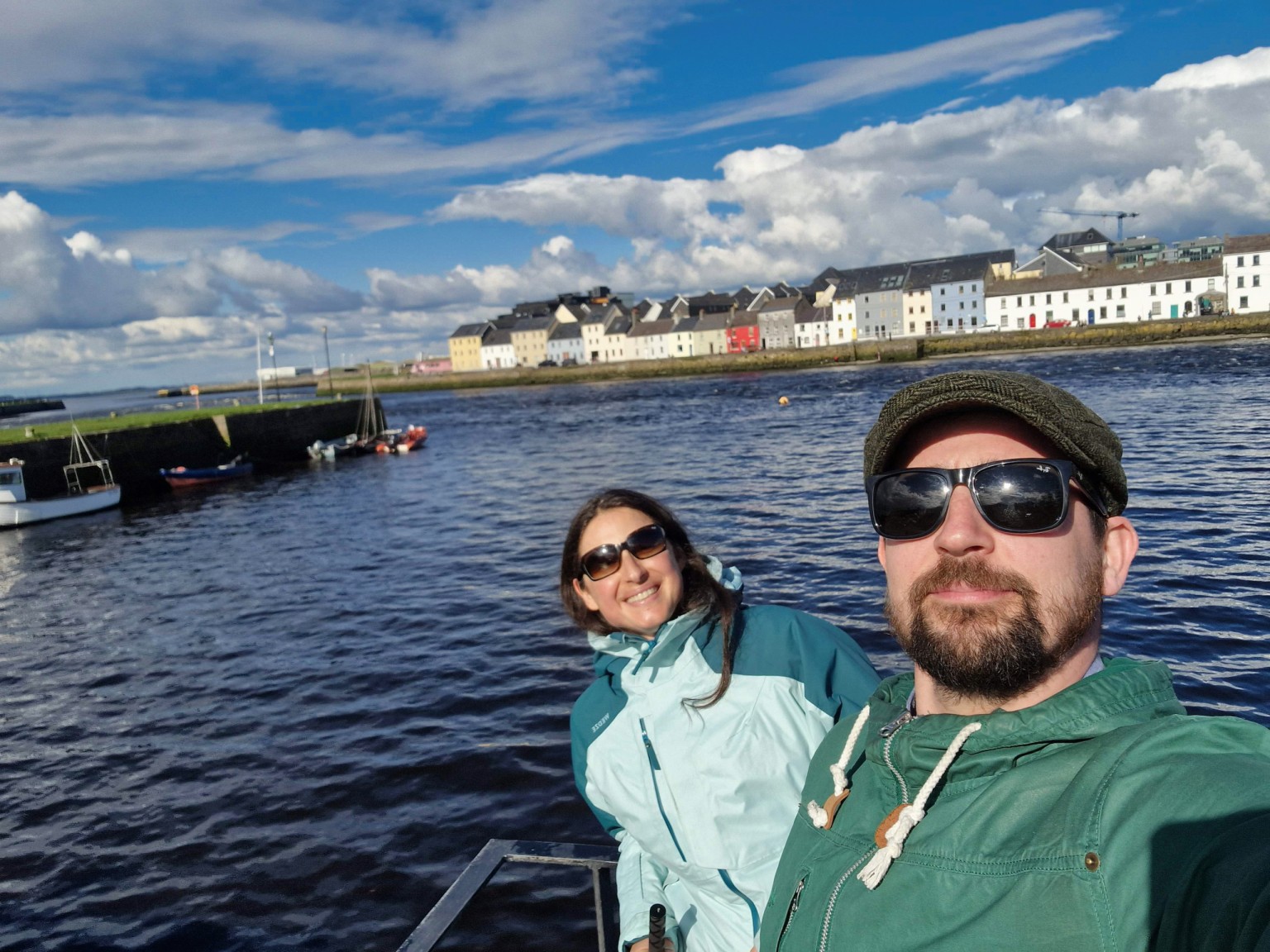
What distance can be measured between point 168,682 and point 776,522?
503 inches

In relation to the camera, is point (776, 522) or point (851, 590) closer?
point (851, 590)

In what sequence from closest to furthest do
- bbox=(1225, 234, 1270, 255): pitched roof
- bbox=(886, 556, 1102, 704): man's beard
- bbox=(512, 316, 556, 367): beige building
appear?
1. bbox=(886, 556, 1102, 704): man's beard
2. bbox=(1225, 234, 1270, 255): pitched roof
3. bbox=(512, 316, 556, 367): beige building

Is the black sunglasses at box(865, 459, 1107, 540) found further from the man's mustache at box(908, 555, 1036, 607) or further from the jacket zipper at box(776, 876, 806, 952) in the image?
the jacket zipper at box(776, 876, 806, 952)

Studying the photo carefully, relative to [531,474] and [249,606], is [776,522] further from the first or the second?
[531,474]

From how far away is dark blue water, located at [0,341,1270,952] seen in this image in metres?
7.73

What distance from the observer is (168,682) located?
13234 mm

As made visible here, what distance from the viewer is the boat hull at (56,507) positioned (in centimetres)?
2942

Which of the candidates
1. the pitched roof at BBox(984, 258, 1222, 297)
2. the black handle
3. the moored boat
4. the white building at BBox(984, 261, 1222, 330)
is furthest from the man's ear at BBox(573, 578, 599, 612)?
the pitched roof at BBox(984, 258, 1222, 297)

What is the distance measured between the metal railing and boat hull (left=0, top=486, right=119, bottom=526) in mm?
33076

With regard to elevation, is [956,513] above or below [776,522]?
above

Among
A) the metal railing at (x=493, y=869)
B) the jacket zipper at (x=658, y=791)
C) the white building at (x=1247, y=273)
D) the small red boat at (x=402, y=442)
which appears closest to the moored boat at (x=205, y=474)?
the small red boat at (x=402, y=442)

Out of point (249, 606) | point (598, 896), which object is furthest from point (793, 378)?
point (598, 896)

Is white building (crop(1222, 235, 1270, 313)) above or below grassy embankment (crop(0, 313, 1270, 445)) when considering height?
above

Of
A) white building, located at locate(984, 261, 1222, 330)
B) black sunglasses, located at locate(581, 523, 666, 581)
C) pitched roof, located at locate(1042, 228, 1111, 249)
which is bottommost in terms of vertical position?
black sunglasses, located at locate(581, 523, 666, 581)
